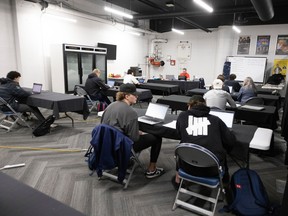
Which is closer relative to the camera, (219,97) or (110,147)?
(110,147)

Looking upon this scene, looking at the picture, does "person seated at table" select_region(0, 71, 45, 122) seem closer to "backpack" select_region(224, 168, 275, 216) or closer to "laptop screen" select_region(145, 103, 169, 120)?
"laptop screen" select_region(145, 103, 169, 120)

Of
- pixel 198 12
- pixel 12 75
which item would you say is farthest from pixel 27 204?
pixel 198 12

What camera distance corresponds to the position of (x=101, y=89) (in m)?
5.97

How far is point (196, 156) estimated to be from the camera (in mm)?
1929

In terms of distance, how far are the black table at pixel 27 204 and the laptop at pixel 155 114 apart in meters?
1.91

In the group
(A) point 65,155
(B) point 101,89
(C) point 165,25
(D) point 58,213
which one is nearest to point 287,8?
(C) point 165,25

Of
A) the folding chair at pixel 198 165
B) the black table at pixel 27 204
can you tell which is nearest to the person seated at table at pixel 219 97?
the folding chair at pixel 198 165

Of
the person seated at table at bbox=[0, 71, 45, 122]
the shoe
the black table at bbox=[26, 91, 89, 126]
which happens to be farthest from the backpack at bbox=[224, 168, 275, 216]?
the person seated at table at bbox=[0, 71, 45, 122]

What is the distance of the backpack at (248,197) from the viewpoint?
204cm

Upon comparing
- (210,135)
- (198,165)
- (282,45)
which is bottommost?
(198,165)

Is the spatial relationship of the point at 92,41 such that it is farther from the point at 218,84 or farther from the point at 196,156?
the point at 196,156

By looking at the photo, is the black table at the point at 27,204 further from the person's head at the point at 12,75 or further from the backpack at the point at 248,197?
the person's head at the point at 12,75

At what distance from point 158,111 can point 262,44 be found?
8699mm

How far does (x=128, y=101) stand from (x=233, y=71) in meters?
8.66
